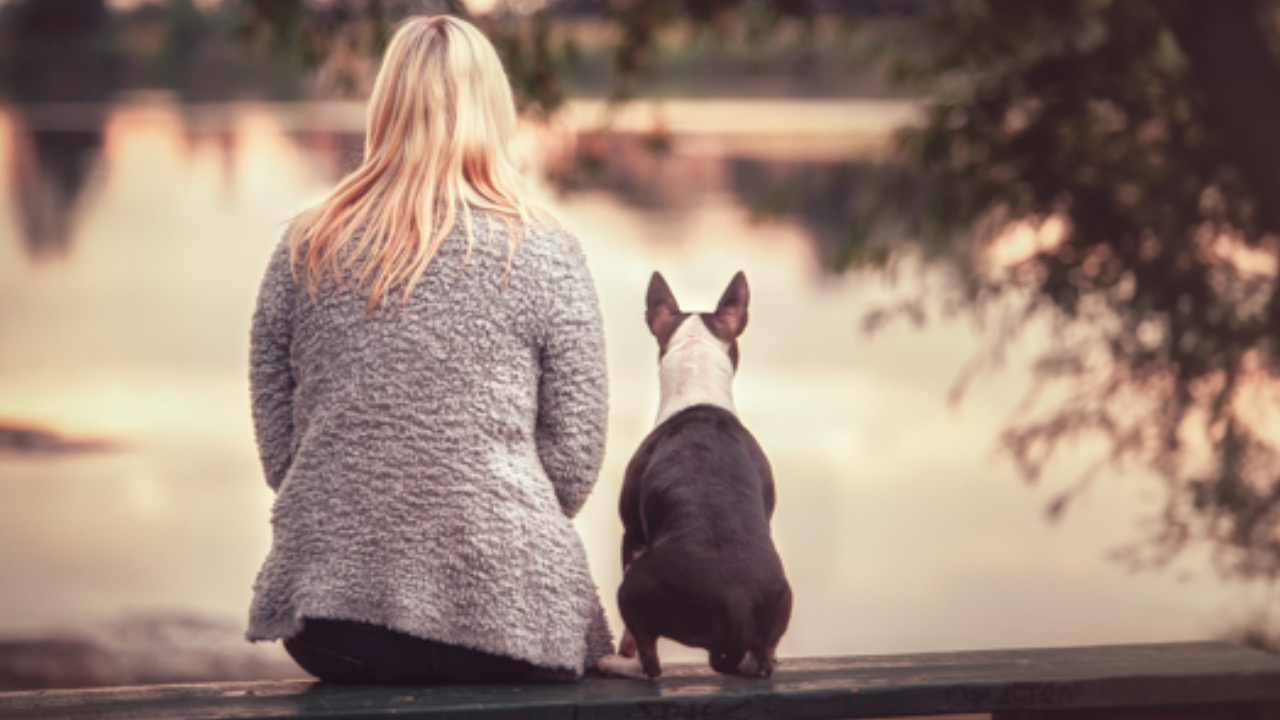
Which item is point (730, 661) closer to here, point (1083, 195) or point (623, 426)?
point (1083, 195)

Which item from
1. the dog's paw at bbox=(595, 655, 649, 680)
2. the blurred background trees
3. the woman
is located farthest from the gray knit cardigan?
the blurred background trees

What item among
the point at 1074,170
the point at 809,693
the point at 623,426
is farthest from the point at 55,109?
the point at 809,693

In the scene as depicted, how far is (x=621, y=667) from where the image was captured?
286cm

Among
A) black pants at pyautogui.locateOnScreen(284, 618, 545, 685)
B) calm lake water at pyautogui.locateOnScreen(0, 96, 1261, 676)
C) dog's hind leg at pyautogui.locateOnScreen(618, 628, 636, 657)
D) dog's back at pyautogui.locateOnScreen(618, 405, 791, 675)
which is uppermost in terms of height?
calm lake water at pyautogui.locateOnScreen(0, 96, 1261, 676)

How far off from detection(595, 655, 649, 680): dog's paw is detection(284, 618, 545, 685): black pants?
0.17 metres

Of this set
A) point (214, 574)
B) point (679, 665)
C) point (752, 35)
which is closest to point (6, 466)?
point (214, 574)

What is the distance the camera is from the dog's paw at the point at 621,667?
111 inches

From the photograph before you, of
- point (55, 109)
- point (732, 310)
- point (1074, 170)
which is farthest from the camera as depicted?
point (55, 109)

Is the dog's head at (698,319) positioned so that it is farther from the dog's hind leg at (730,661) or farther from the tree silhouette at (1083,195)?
the tree silhouette at (1083,195)

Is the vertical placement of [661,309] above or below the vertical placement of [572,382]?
above

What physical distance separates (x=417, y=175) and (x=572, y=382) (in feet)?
1.44

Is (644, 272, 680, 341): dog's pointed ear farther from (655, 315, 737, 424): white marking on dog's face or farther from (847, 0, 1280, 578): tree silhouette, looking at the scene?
(847, 0, 1280, 578): tree silhouette

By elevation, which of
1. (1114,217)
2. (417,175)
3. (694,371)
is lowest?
(694,371)

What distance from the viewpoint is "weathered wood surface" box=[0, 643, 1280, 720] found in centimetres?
257
